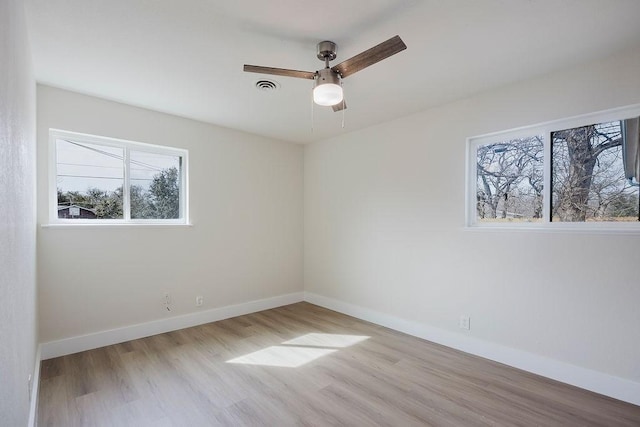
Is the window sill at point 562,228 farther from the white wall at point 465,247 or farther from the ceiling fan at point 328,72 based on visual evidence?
the ceiling fan at point 328,72

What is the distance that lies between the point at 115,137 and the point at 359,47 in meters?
2.60

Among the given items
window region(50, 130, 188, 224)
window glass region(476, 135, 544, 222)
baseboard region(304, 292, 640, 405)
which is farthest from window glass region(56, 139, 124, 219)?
window glass region(476, 135, 544, 222)

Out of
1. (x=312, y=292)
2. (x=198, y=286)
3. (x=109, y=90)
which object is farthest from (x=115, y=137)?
(x=312, y=292)

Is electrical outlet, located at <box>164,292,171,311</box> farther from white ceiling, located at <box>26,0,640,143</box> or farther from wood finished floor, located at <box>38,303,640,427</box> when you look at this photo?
white ceiling, located at <box>26,0,640,143</box>

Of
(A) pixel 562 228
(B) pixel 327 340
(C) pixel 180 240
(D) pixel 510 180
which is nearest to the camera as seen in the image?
(A) pixel 562 228

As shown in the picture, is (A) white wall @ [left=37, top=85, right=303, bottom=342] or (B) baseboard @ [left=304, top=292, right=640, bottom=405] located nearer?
(B) baseboard @ [left=304, top=292, right=640, bottom=405]

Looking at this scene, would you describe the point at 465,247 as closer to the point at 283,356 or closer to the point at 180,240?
the point at 283,356

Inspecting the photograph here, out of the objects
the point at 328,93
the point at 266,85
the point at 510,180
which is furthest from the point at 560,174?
the point at 266,85

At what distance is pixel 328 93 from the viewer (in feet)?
6.53

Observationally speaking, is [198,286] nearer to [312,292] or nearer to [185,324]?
[185,324]

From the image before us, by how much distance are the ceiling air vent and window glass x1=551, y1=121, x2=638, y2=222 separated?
2.42 metres

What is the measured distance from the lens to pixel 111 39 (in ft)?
6.71

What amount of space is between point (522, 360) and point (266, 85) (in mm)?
3248

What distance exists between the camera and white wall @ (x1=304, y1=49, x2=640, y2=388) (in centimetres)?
225
